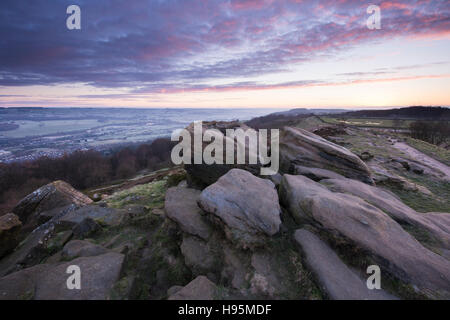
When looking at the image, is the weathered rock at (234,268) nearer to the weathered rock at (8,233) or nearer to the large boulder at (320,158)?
the large boulder at (320,158)

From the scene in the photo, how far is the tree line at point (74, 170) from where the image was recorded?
52.1 meters

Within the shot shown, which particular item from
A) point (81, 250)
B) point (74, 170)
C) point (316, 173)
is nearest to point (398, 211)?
point (316, 173)

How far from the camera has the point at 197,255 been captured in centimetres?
668

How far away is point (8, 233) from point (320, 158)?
16408mm

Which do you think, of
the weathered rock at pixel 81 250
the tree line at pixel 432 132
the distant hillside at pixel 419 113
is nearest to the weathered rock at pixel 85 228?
the weathered rock at pixel 81 250

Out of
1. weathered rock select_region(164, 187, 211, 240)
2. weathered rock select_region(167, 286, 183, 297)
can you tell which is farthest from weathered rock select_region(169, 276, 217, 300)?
weathered rock select_region(164, 187, 211, 240)

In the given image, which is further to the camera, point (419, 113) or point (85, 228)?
point (419, 113)

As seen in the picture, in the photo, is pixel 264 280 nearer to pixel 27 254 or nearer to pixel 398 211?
pixel 398 211

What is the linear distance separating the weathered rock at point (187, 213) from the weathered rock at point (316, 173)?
654cm

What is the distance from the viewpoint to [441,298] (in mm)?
5102

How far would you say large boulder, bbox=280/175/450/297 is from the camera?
546 centimetres

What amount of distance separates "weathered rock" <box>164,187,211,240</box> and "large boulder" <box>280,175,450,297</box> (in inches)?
145
